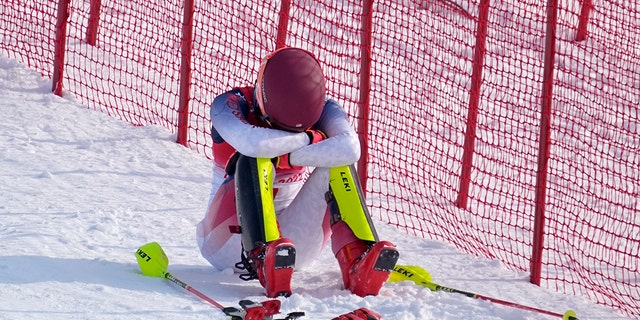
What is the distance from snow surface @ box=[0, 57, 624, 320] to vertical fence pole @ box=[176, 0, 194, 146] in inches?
4.3

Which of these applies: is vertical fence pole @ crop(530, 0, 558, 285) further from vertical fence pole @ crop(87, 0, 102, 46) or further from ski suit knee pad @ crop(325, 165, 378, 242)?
vertical fence pole @ crop(87, 0, 102, 46)

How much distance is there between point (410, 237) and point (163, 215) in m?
1.35

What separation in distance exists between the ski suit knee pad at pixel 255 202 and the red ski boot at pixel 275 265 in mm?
60

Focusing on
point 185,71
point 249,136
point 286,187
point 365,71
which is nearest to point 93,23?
point 185,71

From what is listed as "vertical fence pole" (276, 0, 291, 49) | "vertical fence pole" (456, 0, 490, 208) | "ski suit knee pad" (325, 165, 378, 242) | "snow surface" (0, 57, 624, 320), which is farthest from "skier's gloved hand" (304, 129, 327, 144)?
"vertical fence pole" (276, 0, 291, 49)

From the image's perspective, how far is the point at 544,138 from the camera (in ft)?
20.0

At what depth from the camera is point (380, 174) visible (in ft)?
26.2

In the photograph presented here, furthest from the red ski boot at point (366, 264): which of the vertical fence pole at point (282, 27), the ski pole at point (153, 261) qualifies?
the vertical fence pole at point (282, 27)

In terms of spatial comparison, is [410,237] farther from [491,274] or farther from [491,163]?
[491,163]

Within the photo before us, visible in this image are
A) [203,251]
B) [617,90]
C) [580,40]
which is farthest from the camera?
[580,40]

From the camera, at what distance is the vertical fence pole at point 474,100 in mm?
7281

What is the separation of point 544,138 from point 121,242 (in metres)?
2.11

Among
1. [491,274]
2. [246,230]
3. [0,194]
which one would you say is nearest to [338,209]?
[246,230]

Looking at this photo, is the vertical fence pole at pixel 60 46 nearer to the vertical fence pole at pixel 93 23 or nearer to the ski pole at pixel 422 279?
the vertical fence pole at pixel 93 23
